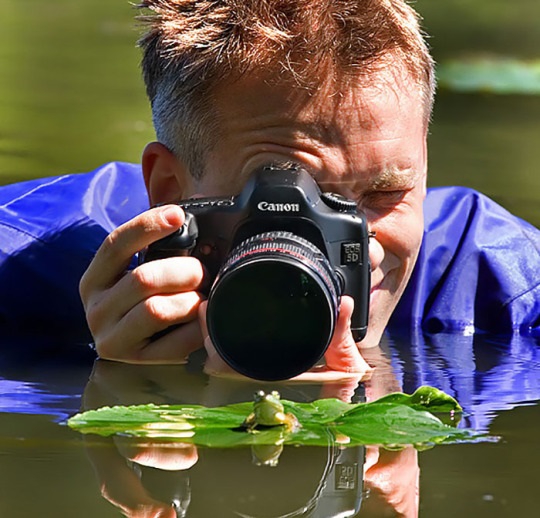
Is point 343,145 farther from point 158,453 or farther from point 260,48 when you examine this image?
point 158,453

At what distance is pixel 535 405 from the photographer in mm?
1334

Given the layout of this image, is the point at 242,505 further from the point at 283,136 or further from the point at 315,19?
the point at 315,19

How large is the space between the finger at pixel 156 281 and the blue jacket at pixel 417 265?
45 cm

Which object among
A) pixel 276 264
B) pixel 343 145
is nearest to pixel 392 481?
pixel 276 264

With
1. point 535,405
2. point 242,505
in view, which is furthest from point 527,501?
point 535,405

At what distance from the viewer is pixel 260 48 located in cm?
163

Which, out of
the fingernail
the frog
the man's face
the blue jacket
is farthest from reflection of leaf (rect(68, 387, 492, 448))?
the blue jacket

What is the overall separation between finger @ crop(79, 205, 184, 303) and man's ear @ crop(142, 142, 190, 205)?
27 centimetres

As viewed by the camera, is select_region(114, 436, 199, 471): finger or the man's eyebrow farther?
the man's eyebrow

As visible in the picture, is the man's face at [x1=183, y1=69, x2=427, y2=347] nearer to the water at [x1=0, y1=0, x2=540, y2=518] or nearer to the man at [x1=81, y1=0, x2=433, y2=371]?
the man at [x1=81, y1=0, x2=433, y2=371]

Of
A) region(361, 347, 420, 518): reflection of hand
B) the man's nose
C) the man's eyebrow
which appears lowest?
region(361, 347, 420, 518): reflection of hand

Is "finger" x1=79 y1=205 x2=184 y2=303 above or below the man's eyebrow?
below

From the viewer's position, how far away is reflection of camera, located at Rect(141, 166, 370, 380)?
1305 mm

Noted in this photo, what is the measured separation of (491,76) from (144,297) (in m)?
3.81
